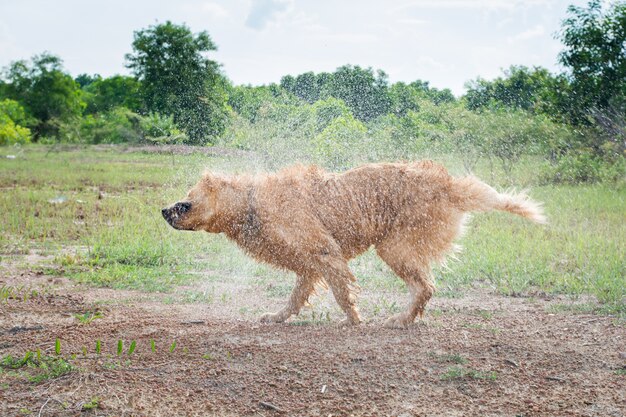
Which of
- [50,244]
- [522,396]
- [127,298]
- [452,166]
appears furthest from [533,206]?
[452,166]

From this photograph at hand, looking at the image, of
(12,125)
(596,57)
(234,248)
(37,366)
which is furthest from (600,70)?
(12,125)

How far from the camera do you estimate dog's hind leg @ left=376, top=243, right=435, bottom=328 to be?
6141mm

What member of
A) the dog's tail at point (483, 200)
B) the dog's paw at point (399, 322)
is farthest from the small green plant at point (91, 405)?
the dog's tail at point (483, 200)

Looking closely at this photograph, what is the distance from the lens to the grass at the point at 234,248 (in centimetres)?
810

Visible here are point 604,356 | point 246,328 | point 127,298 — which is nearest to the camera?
point 604,356

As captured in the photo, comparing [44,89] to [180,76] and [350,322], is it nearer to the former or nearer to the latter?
[180,76]

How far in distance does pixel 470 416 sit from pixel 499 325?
2.24 metres

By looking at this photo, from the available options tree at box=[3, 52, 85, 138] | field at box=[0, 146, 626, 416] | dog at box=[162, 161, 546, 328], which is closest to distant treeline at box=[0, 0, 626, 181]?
field at box=[0, 146, 626, 416]

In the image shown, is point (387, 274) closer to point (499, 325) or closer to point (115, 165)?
A: point (499, 325)

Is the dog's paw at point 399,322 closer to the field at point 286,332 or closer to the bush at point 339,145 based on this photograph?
the field at point 286,332

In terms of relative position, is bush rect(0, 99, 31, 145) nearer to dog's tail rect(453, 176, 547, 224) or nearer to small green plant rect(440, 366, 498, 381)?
dog's tail rect(453, 176, 547, 224)

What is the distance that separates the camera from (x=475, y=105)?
26719mm

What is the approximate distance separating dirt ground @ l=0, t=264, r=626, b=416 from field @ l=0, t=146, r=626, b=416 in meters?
0.02

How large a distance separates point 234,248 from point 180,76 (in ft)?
82.7
